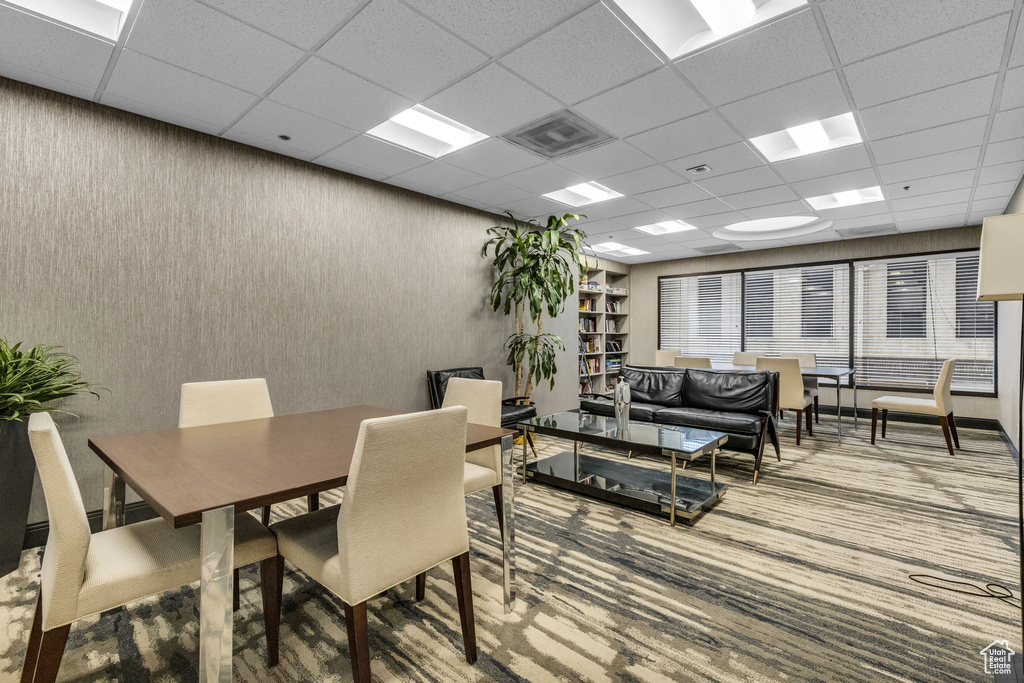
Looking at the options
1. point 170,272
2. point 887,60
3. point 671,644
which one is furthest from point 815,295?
point 170,272

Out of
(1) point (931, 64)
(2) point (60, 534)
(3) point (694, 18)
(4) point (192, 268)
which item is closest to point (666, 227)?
(1) point (931, 64)

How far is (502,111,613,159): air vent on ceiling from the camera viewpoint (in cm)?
318

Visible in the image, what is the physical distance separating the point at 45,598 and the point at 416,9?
2443 millimetres

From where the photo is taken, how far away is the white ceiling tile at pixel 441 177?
400 centimetres

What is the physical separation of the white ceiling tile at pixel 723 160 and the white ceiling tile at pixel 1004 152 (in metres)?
1.50

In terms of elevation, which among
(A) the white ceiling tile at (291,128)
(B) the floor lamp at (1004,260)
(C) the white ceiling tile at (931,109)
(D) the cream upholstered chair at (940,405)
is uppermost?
(A) the white ceiling tile at (291,128)

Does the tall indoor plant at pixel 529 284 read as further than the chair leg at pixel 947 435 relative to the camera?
Yes

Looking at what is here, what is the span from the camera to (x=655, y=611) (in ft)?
6.81

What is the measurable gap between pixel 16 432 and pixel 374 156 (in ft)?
8.84

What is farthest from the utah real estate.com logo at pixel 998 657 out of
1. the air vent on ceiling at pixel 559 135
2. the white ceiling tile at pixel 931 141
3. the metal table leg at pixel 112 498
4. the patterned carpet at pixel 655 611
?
the metal table leg at pixel 112 498

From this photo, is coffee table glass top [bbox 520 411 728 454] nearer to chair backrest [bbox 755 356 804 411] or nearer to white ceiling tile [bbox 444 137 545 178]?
chair backrest [bbox 755 356 804 411]

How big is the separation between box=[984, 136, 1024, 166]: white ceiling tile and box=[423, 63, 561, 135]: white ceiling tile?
10.4 ft

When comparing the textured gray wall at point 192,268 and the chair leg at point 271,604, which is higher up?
the textured gray wall at point 192,268

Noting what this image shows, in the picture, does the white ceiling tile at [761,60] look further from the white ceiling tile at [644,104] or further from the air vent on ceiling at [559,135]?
the air vent on ceiling at [559,135]
